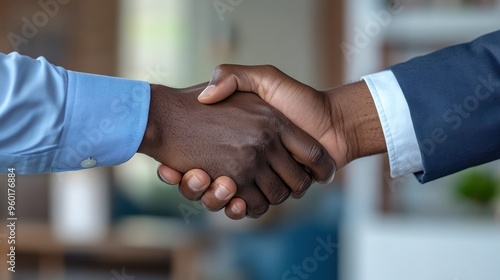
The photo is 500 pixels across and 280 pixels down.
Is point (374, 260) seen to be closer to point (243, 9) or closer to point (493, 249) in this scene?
point (493, 249)

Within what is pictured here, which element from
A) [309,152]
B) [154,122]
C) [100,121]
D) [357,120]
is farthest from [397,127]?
[100,121]

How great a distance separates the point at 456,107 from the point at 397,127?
135 mm

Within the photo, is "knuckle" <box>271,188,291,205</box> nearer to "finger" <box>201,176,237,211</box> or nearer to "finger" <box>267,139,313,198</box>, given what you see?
"finger" <box>267,139,313,198</box>

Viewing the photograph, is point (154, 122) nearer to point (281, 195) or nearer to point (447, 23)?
point (281, 195)

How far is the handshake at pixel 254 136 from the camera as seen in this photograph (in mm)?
1942

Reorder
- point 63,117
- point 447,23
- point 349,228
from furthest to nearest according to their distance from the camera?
1. point 349,228
2. point 447,23
3. point 63,117

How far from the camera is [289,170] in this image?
2012 millimetres

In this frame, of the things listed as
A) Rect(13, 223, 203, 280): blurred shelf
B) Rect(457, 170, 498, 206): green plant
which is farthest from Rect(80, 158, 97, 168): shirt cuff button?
Rect(457, 170, 498, 206): green plant

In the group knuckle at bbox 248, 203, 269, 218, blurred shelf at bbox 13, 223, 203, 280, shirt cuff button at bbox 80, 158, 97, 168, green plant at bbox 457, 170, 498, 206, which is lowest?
blurred shelf at bbox 13, 223, 203, 280

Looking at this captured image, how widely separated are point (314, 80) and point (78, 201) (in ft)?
8.46

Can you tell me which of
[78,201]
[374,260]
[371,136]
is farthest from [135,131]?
[78,201]

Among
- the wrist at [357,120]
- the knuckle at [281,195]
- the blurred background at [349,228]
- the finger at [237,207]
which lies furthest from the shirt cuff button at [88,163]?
the blurred background at [349,228]

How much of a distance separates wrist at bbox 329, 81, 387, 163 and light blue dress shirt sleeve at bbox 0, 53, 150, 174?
0.46 meters

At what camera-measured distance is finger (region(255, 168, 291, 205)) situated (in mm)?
2008
